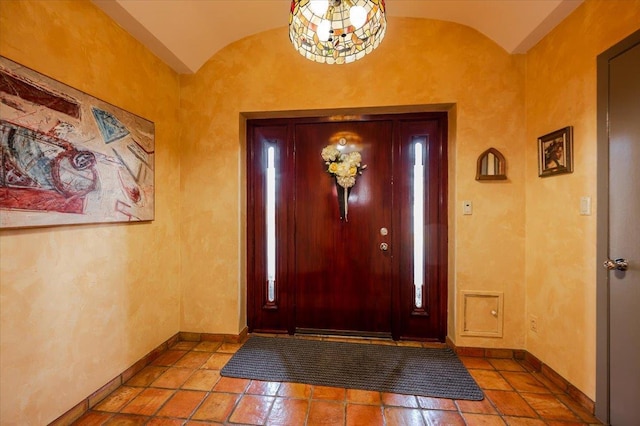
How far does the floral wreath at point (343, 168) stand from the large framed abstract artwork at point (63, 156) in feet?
5.15

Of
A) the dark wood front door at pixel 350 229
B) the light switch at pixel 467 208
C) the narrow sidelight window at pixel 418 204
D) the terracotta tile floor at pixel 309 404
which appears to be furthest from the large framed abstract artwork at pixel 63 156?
the light switch at pixel 467 208

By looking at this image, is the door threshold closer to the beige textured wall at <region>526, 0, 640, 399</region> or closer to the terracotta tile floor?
the terracotta tile floor

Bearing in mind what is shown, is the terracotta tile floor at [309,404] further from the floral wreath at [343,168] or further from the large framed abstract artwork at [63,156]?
the floral wreath at [343,168]

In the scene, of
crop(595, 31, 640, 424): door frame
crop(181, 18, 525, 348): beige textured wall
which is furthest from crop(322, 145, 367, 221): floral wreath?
crop(595, 31, 640, 424): door frame

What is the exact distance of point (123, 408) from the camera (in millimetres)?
1707

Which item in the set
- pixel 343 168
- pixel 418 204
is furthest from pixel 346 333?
pixel 343 168

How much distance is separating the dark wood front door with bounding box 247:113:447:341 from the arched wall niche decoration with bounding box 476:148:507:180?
319 millimetres

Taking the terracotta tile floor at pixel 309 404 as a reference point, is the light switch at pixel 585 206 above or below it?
above

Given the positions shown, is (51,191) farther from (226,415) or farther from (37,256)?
(226,415)

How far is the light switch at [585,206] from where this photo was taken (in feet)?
5.55

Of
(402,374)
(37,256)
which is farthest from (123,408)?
(402,374)

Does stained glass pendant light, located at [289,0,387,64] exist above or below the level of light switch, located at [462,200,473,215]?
above

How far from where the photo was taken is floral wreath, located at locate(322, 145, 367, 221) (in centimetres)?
256

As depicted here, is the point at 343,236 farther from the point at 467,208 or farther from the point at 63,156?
the point at 63,156
